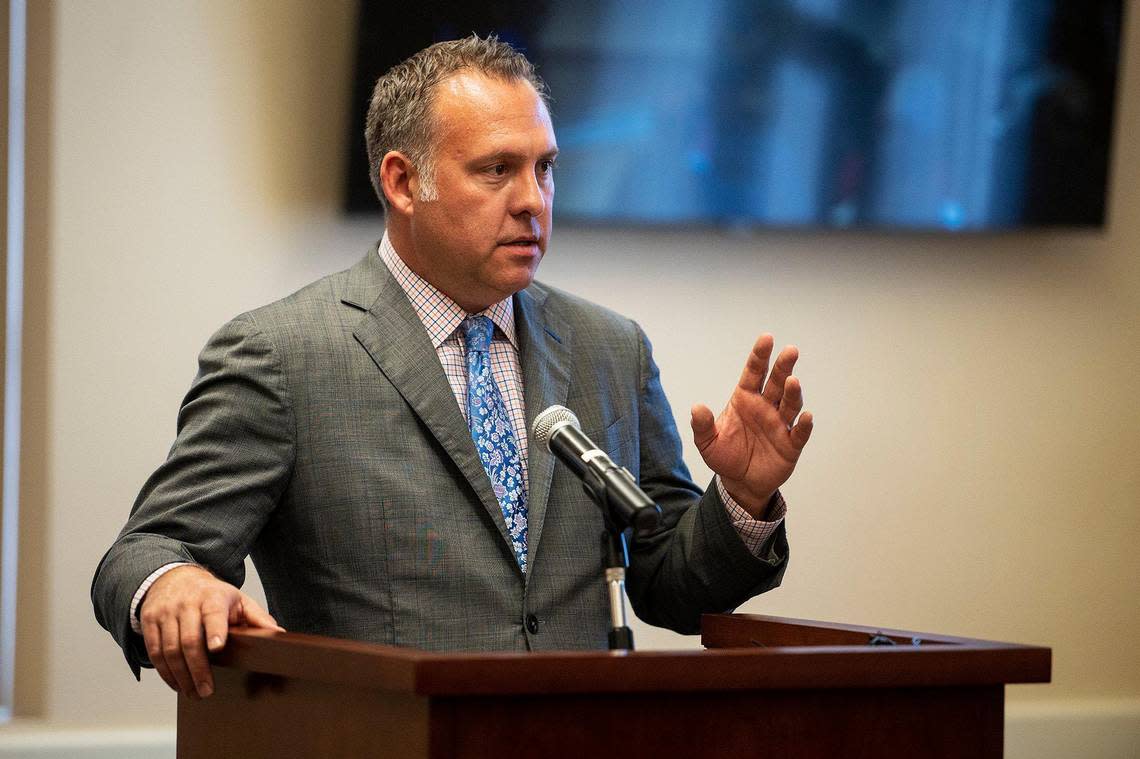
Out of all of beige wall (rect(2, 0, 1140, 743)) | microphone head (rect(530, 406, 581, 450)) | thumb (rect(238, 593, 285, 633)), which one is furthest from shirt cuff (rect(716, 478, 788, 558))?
beige wall (rect(2, 0, 1140, 743))

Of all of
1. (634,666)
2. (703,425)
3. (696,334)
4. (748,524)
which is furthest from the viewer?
(696,334)

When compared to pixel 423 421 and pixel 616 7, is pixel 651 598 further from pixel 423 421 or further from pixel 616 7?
pixel 616 7

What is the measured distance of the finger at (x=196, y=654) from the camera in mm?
1562

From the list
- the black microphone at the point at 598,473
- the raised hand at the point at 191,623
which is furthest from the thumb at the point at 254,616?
the black microphone at the point at 598,473

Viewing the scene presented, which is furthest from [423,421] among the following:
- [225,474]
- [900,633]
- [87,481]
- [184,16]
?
[184,16]

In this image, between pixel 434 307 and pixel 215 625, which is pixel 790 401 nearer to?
pixel 434 307

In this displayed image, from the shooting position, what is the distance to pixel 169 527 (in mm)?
1849

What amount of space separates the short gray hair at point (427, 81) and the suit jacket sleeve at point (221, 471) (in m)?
0.39

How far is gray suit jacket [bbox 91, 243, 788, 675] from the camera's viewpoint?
6.29ft

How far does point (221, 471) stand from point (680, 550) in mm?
690

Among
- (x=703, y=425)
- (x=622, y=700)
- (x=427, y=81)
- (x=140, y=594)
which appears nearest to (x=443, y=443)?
(x=703, y=425)

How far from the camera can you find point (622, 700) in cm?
133

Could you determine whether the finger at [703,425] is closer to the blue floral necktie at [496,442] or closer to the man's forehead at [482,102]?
the blue floral necktie at [496,442]

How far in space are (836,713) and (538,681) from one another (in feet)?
1.11
